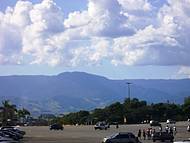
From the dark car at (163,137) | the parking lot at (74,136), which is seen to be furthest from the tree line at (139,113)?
the dark car at (163,137)

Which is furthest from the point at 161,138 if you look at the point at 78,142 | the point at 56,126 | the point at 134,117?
the point at 134,117

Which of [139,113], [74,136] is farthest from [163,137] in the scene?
[139,113]

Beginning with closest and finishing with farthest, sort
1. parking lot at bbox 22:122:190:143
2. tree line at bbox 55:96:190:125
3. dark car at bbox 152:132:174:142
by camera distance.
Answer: dark car at bbox 152:132:174:142 < parking lot at bbox 22:122:190:143 < tree line at bbox 55:96:190:125

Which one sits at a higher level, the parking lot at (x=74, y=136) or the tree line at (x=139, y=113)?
the tree line at (x=139, y=113)

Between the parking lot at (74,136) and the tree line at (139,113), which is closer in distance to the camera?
the parking lot at (74,136)

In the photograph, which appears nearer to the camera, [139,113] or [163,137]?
[163,137]

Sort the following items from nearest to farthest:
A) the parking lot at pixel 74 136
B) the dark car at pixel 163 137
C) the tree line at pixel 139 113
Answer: the dark car at pixel 163 137, the parking lot at pixel 74 136, the tree line at pixel 139 113

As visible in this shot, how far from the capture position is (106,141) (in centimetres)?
5741

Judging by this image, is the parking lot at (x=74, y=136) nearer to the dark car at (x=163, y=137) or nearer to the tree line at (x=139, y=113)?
the dark car at (x=163, y=137)

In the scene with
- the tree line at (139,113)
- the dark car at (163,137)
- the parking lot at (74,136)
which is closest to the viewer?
the dark car at (163,137)

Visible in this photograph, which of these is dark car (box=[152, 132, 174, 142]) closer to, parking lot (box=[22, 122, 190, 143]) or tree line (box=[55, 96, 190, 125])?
parking lot (box=[22, 122, 190, 143])

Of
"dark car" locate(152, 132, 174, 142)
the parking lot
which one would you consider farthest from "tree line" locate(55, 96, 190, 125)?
"dark car" locate(152, 132, 174, 142)

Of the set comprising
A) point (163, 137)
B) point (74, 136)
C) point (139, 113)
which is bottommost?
point (163, 137)

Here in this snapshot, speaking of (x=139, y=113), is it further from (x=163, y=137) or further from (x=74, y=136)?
(x=163, y=137)
